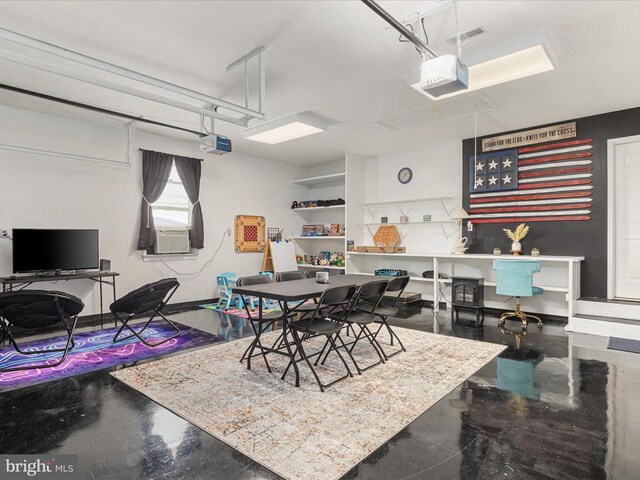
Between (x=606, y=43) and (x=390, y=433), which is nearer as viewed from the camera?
(x=390, y=433)

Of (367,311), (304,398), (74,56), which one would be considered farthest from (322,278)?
(74,56)

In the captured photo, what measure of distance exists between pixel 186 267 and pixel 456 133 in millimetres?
5353

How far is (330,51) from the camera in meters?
3.48

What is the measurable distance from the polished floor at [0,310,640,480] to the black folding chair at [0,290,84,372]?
2.16 ft

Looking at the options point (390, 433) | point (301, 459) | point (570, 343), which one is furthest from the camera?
point (570, 343)

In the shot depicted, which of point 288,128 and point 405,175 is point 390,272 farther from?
point 288,128

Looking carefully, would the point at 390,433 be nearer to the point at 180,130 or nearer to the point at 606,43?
the point at 606,43

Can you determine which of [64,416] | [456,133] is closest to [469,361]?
[64,416]

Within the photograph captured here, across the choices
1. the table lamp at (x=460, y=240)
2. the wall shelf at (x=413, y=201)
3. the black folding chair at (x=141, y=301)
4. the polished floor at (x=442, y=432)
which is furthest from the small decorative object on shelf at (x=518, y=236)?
the black folding chair at (x=141, y=301)

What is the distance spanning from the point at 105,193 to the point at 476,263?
248 inches

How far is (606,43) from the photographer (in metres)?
3.36

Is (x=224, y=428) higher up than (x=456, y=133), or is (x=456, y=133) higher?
(x=456, y=133)

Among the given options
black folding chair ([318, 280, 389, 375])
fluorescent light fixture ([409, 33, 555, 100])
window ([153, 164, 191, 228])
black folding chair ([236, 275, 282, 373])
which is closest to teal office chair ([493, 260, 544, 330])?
black folding chair ([318, 280, 389, 375])

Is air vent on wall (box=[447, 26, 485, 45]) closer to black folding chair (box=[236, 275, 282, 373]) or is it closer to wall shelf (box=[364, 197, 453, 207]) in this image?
black folding chair (box=[236, 275, 282, 373])
